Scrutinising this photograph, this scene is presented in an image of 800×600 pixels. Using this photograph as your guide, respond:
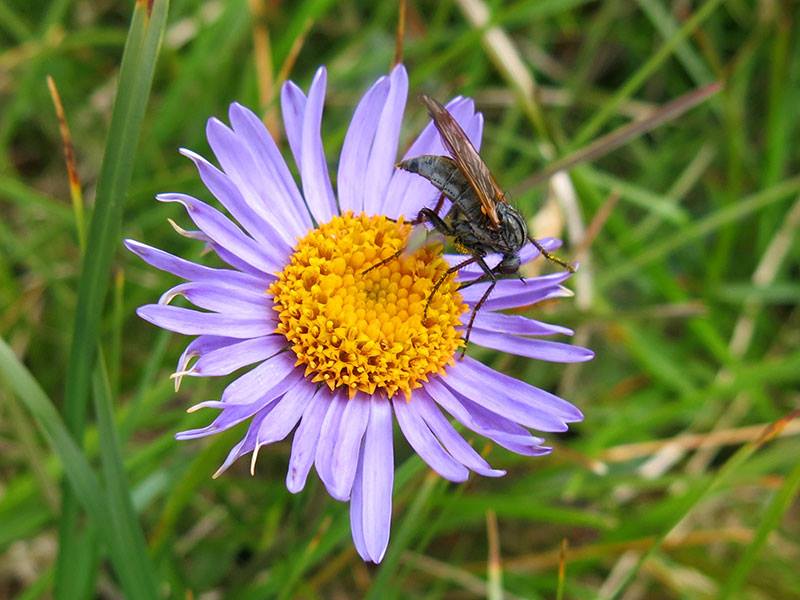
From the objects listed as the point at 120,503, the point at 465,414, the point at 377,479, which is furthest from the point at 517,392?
the point at 120,503

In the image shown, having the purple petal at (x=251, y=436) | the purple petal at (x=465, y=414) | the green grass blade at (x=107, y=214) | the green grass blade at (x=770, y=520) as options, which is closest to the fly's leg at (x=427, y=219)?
the purple petal at (x=465, y=414)

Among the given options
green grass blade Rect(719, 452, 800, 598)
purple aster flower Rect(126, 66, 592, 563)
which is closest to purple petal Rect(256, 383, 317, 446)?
purple aster flower Rect(126, 66, 592, 563)

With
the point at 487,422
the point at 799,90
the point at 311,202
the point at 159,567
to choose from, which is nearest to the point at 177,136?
the point at 311,202

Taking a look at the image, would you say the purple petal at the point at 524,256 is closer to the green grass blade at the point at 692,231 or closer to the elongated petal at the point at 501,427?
the elongated petal at the point at 501,427

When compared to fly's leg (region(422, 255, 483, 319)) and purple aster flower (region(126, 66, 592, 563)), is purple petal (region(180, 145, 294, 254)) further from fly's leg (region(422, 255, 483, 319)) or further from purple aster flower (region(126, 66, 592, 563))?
fly's leg (region(422, 255, 483, 319))

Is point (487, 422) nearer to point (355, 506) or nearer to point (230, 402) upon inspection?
point (355, 506)

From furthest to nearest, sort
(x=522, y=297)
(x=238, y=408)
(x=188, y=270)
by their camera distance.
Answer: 1. (x=522, y=297)
2. (x=188, y=270)
3. (x=238, y=408)

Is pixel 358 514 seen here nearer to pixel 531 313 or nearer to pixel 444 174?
pixel 444 174
